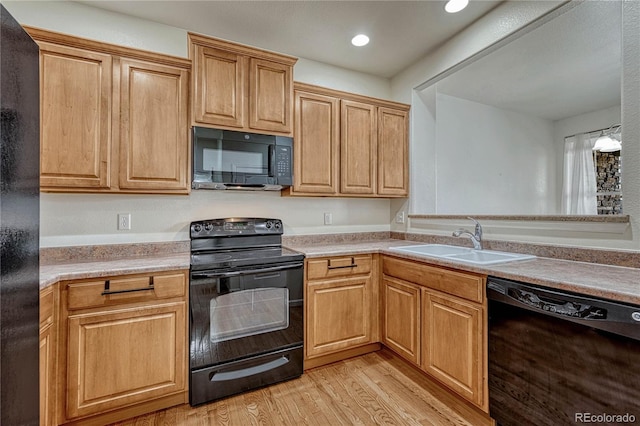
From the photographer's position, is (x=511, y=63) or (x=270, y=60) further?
(x=511, y=63)

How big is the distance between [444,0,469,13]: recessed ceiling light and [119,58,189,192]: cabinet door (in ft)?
6.49

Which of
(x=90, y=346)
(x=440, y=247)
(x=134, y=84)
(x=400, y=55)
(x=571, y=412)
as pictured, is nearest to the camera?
(x=571, y=412)

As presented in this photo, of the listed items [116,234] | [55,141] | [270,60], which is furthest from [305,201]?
[55,141]

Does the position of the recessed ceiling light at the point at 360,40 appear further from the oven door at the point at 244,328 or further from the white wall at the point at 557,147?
the oven door at the point at 244,328

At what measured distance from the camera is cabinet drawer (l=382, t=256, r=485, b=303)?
1729 mm

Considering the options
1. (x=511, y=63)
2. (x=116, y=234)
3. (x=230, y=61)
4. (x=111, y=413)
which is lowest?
(x=111, y=413)

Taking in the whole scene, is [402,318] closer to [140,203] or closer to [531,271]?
[531,271]

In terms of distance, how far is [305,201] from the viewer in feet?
9.55

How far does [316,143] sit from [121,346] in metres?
2.01

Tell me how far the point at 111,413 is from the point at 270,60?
2599 millimetres

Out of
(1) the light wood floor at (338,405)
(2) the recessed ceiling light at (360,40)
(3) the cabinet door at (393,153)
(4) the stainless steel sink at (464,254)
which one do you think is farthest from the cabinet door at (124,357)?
(2) the recessed ceiling light at (360,40)

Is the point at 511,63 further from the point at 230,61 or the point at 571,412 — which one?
the point at 571,412

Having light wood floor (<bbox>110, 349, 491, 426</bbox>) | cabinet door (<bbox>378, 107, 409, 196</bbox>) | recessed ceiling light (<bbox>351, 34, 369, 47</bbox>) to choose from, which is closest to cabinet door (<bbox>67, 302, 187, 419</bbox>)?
light wood floor (<bbox>110, 349, 491, 426</bbox>)

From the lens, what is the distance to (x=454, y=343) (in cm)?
185
